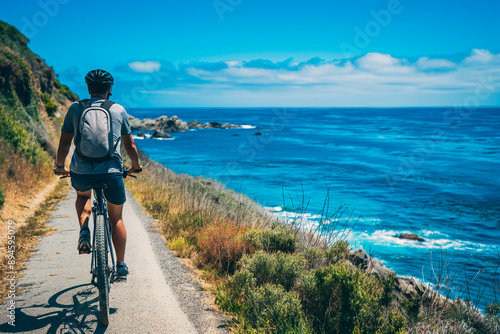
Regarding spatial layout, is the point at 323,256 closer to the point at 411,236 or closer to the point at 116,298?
the point at 116,298

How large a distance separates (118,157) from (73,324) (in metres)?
1.75

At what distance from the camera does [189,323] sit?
11.9 feet

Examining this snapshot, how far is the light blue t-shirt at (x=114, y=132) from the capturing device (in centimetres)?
315

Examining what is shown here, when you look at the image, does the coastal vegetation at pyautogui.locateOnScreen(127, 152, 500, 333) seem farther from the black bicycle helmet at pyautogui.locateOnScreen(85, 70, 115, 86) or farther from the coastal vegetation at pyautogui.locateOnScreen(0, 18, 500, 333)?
the black bicycle helmet at pyautogui.locateOnScreen(85, 70, 115, 86)

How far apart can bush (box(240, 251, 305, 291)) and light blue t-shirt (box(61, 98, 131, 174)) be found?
7.17 ft

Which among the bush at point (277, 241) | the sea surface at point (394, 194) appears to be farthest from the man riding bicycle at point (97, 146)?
the sea surface at point (394, 194)

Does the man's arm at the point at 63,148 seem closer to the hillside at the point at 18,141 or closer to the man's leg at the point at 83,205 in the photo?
the man's leg at the point at 83,205

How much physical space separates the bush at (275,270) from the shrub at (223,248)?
27.9 inches

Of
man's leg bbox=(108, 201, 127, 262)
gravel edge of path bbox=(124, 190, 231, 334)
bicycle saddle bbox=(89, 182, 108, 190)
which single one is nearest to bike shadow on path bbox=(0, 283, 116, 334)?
man's leg bbox=(108, 201, 127, 262)

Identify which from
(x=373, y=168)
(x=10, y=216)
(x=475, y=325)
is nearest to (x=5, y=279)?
(x=10, y=216)

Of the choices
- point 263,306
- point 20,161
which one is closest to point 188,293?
point 263,306

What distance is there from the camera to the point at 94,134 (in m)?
3.06

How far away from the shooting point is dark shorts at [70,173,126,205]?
3180 millimetres

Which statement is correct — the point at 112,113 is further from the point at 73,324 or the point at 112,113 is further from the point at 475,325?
the point at 475,325
